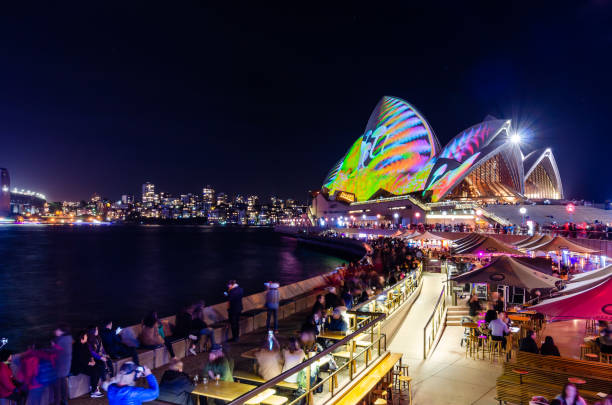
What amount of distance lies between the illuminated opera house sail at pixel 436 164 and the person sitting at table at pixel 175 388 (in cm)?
4954

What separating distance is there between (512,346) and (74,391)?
8243mm

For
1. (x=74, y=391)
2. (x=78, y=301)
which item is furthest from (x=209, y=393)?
(x=78, y=301)

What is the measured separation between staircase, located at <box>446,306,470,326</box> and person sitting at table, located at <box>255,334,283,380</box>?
7207 mm

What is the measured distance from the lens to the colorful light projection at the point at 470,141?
5019 cm

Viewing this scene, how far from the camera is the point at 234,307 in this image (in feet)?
32.0

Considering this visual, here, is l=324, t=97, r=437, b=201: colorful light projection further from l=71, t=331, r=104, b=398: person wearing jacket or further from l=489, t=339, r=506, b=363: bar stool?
l=71, t=331, r=104, b=398: person wearing jacket

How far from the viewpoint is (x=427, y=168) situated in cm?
6381

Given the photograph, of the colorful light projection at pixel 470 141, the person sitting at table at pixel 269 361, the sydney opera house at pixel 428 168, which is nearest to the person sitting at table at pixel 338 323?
the person sitting at table at pixel 269 361

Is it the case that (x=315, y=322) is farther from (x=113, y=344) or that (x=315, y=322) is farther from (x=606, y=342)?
(x=606, y=342)

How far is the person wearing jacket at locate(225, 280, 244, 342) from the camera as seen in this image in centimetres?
970

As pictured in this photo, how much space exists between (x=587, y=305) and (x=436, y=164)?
2023 inches

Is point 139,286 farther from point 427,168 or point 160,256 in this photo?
point 427,168

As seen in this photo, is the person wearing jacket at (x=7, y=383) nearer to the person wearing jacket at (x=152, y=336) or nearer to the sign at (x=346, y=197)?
the person wearing jacket at (x=152, y=336)

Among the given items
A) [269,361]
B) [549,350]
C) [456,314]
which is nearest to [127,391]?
[269,361]
